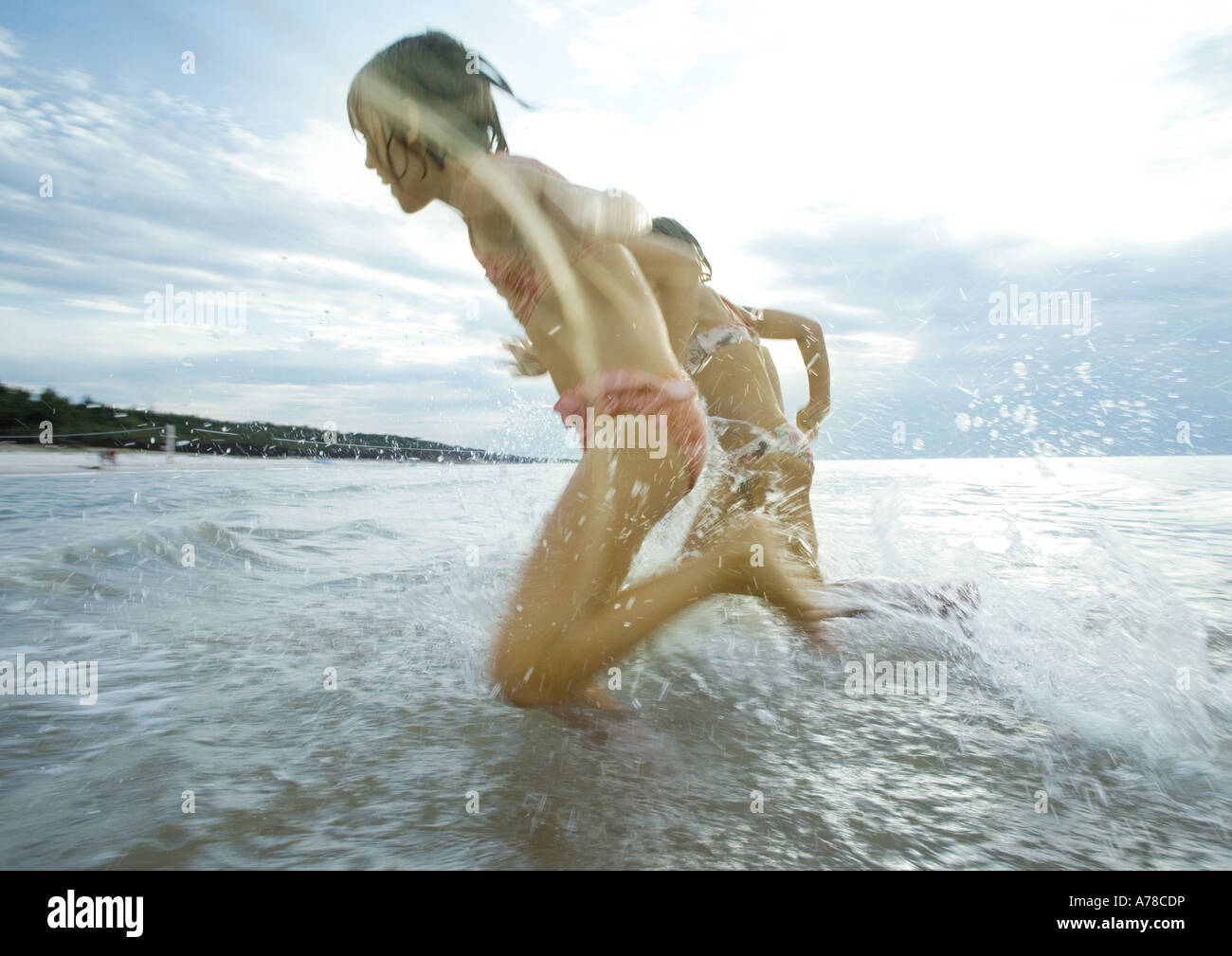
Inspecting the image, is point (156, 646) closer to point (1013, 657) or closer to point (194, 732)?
point (194, 732)

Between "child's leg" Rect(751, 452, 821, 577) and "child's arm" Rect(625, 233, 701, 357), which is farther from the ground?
"child's arm" Rect(625, 233, 701, 357)

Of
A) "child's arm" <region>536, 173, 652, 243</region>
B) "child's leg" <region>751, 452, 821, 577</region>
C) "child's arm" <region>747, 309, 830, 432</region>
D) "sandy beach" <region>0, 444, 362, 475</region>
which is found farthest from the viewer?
"sandy beach" <region>0, 444, 362, 475</region>

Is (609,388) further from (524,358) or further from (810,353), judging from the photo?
(810,353)

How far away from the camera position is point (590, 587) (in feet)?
5.85

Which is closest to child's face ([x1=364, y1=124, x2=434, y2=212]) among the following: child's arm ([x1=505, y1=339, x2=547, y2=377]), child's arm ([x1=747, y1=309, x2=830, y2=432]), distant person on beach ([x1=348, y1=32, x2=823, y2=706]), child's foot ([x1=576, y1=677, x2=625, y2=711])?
distant person on beach ([x1=348, y1=32, x2=823, y2=706])

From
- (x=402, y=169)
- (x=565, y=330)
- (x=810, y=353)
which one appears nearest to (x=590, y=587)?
(x=565, y=330)

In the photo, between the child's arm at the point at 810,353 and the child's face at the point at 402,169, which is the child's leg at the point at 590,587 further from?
the child's arm at the point at 810,353

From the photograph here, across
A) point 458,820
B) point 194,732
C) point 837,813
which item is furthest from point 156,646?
point 837,813

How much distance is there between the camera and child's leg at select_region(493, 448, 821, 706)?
176 cm

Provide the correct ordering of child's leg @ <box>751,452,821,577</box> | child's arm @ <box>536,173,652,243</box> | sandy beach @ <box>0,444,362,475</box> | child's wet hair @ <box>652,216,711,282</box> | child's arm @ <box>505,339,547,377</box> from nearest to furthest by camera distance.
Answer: child's arm @ <box>536,173,652,243</box> < child's arm @ <box>505,339,547,377</box> < child's wet hair @ <box>652,216,711,282</box> < child's leg @ <box>751,452,821,577</box> < sandy beach @ <box>0,444,362,475</box>

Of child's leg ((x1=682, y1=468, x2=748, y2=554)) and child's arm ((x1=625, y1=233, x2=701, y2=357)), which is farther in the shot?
child's leg ((x1=682, y1=468, x2=748, y2=554))

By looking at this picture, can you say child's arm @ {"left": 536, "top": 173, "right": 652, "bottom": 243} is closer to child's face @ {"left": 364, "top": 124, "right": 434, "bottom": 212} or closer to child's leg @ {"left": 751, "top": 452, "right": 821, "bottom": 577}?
child's face @ {"left": 364, "top": 124, "right": 434, "bottom": 212}

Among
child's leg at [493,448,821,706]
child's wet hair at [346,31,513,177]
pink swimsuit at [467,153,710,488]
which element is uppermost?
child's wet hair at [346,31,513,177]

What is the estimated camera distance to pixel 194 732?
1.94 meters
